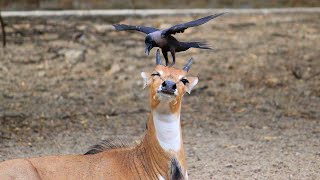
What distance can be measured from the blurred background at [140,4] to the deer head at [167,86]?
7.57 m

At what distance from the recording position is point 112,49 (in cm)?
1311

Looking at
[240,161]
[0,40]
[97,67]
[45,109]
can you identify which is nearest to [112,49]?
[97,67]

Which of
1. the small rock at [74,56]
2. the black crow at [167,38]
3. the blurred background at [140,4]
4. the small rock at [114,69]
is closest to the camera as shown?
the black crow at [167,38]

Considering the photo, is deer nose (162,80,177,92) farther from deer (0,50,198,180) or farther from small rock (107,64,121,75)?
small rock (107,64,121,75)

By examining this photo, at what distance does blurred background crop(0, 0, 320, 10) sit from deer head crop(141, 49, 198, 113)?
757 cm

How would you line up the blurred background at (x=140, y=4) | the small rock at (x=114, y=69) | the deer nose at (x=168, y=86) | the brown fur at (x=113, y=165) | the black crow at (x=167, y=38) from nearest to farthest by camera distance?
1. the deer nose at (x=168, y=86)
2. the brown fur at (x=113, y=165)
3. the black crow at (x=167, y=38)
4. the small rock at (x=114, y=69)
5. the blurred background at (x=140, y=4)

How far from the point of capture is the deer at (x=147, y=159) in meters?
6.39

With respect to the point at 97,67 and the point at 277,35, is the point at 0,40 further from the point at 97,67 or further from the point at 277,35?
the point at 277,35

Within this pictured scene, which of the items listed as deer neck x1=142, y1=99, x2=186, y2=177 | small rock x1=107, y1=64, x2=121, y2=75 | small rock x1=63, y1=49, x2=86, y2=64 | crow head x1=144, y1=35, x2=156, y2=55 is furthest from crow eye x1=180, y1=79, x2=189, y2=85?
small rock x1=63, y1=49, x2=86, y2=64

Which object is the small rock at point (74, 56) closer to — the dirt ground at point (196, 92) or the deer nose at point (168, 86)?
the dirt ground at point (196, 92)

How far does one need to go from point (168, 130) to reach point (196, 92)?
5447 mm

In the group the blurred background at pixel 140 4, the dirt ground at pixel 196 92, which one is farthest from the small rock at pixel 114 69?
the blurred background at pixel 140 4

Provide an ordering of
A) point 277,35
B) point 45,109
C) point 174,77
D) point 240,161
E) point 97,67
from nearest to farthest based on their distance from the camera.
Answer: point 174,77, point 240,161, point 45,109, point 97,67, point 277,35

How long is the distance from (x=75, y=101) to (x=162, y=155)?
4.92m
